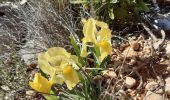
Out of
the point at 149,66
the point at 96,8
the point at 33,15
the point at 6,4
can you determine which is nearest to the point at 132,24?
the point at 96,8

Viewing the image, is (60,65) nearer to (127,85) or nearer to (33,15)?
(127,85)

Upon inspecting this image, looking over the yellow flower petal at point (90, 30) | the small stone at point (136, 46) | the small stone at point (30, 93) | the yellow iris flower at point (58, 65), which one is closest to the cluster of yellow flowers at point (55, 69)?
the yellow iris flower at point (58, 65)

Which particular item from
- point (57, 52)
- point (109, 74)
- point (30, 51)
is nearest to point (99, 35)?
point (57, 52)

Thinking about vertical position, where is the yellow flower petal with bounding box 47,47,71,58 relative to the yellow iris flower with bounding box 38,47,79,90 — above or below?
above

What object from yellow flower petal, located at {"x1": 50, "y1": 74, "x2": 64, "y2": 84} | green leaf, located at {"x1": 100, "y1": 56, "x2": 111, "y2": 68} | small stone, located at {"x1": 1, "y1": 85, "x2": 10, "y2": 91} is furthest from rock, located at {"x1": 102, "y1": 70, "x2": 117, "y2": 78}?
small stone, located at {"x1": 1, "y1": 85, "x2": 10, "y2": 91}

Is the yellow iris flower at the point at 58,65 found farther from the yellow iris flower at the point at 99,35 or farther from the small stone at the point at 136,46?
the small stone at the point at 136,46

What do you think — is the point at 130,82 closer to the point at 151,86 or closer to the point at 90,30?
the point at 151,86

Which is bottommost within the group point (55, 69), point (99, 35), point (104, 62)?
point (104, 62)

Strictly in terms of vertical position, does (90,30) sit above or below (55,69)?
above

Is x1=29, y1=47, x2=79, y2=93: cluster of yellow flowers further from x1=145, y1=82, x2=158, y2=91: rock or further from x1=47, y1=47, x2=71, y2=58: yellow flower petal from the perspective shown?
x1=145, y1=82, x2=158, y2=91: rock
